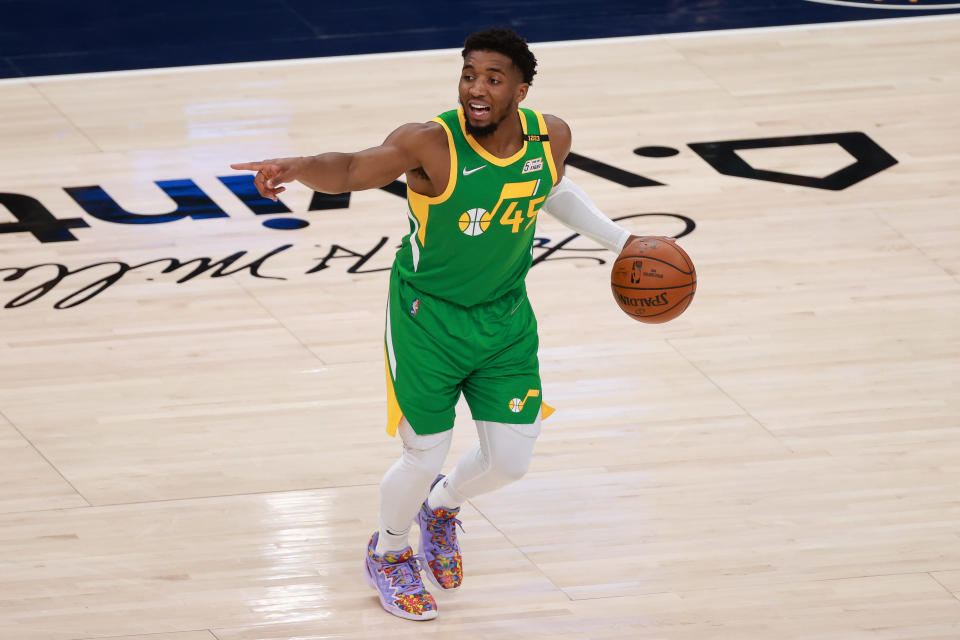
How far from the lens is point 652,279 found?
4297 millimetres

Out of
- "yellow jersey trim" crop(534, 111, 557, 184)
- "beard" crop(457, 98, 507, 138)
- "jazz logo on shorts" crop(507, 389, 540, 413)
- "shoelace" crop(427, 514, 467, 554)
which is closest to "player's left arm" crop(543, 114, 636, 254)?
"yellow jersey trim" crop(534, 111, 557, 184)

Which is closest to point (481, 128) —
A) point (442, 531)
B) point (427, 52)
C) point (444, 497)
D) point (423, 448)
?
point (423, 448)

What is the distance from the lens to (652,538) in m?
4.68

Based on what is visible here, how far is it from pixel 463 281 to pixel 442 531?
866 mm

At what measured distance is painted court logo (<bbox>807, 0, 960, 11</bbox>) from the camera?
1014 centimetres

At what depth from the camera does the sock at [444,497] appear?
4.37 meters

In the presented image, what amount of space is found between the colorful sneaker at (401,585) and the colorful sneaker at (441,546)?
2.9 inches

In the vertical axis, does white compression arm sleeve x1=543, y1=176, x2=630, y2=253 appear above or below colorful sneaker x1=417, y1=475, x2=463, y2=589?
above

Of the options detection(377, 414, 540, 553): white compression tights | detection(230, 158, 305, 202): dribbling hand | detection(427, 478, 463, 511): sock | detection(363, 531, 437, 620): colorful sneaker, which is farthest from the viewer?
detection(427, 478, 463, 511): sock

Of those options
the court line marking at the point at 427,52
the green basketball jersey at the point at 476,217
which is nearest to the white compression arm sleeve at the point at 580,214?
the green basketball jersey at the point at 476,217

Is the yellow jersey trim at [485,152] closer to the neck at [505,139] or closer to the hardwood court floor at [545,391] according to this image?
the neck at [505,139]

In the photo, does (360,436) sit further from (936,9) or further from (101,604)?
(936,9)

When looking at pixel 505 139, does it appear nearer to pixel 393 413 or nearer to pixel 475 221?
pixel 475 221

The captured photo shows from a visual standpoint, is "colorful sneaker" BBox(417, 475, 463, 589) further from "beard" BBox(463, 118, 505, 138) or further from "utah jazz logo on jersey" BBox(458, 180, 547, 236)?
"beard" BBox(463, 118, 505, 138)
